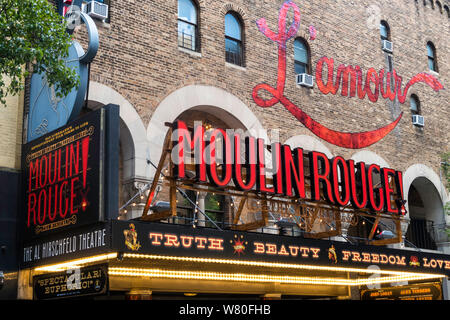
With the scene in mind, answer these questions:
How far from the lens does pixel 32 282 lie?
13.3m

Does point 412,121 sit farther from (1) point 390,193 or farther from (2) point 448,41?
(1) point 390,193

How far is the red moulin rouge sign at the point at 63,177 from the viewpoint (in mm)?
11812

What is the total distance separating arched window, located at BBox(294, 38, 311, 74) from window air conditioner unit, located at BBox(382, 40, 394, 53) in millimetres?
3779

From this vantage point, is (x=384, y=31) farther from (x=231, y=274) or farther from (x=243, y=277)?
(x=231, y=274)

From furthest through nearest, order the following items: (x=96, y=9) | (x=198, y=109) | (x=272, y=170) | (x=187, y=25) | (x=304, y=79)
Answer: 1. (x=304, y=79)
2. (x=187, y=25)
3. (x=198, y=109)
4. (x=96, y=9)
5. (x=272, y=170)

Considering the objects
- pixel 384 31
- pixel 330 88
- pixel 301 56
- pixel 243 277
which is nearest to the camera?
pixel 243 277

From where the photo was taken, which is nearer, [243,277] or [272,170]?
[272,170]

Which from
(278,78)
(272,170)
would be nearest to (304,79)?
(278,78)

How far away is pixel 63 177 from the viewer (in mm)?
12508

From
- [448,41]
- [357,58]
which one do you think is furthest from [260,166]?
[448,41]

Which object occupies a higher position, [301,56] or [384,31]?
[384,31]

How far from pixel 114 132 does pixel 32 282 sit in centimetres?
386

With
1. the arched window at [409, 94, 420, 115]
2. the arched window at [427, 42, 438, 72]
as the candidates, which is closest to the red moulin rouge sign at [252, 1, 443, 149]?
the arched window at [409, 94, 420, 115]

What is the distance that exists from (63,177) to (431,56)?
1750 cm
